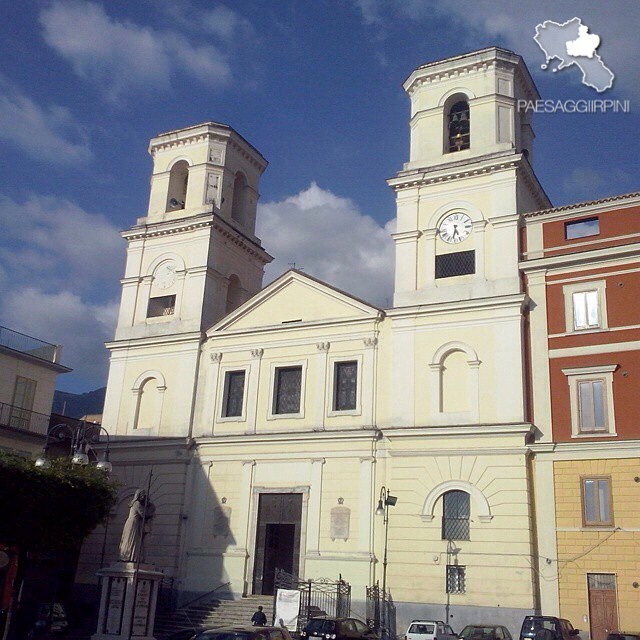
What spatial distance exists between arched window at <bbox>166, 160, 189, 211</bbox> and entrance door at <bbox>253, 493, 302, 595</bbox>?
15392mm

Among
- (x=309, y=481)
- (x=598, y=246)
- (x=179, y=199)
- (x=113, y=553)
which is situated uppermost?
(x=179, y=199)

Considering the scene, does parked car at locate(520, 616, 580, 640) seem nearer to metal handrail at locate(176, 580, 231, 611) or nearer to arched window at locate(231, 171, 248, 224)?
metal handrail at locate(176, 580, 231, 611)

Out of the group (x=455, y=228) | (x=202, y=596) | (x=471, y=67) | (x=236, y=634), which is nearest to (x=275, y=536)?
(x=202, y=596)

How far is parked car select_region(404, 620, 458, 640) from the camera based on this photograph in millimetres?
23581

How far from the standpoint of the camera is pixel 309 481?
30844mm

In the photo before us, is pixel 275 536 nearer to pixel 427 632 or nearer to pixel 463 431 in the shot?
pixel 463 431

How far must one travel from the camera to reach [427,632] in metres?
23.7

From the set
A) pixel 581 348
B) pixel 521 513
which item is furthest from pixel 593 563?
pixel 581 348

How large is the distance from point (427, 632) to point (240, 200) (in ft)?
77.0

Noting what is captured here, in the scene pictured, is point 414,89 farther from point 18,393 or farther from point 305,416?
point 18,393

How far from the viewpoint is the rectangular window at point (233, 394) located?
111 ft

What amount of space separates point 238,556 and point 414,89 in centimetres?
2052

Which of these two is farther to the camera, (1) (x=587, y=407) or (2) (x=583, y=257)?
(2) (x=583, y=257)

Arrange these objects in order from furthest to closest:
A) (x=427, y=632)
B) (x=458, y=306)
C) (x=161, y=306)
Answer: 1. (x=161, y=306)
2. (x=458, y=306)
3. (x=427, y=632)
